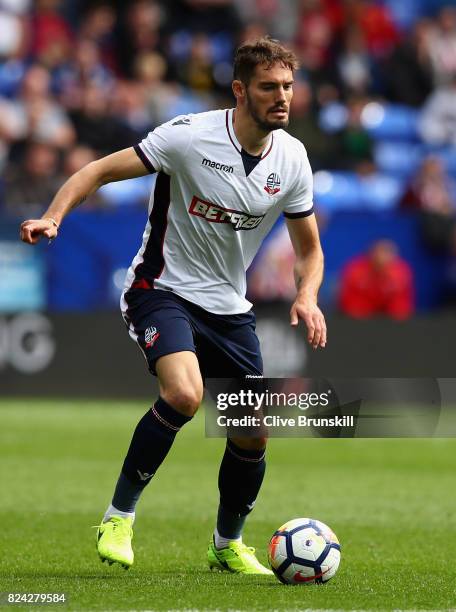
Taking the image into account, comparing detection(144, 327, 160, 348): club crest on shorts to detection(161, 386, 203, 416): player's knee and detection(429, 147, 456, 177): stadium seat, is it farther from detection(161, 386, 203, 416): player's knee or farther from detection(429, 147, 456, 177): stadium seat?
detection(429, 147, 456, 177): stadium seat

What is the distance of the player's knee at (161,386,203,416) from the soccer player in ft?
0.03

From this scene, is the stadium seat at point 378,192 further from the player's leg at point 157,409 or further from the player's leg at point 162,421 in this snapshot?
the player's leg at point 162,421

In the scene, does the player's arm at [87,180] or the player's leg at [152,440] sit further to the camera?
the player's leg at [152,440]

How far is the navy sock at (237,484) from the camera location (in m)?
6.48

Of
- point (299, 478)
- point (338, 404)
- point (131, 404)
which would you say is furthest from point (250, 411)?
point (131, 404)

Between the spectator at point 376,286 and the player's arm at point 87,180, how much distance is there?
10.0 m

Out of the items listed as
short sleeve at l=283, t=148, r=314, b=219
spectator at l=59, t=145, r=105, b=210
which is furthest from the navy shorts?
spectator at l=59, t=145, r=105, b=210

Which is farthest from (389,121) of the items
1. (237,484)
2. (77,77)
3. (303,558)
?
(303,558)

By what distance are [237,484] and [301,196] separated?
4.76ft

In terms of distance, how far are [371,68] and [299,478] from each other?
11.7 m

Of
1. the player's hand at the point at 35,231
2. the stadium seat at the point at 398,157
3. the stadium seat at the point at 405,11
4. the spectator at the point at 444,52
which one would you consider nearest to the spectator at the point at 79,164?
the stadium seat at the point at 398,157

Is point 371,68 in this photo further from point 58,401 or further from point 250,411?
point 250,411

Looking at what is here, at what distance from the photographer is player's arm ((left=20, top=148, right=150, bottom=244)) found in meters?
5.79

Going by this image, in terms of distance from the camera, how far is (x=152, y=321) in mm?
6180
